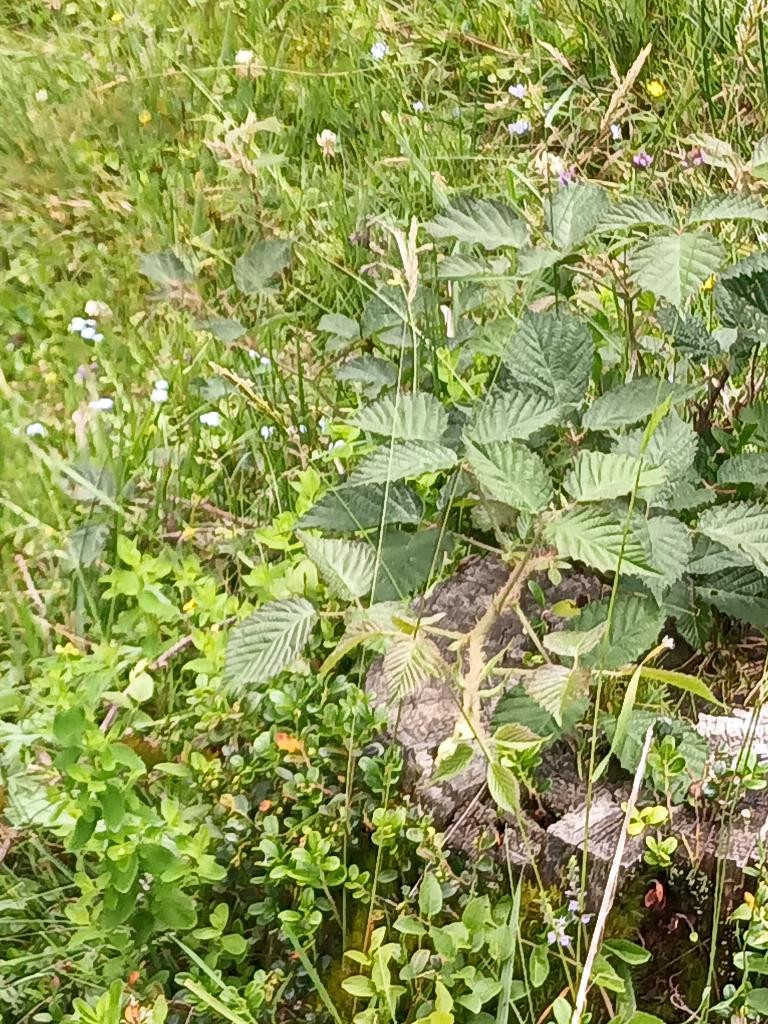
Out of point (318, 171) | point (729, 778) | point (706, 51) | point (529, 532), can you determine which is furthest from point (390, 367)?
point (706, 51)

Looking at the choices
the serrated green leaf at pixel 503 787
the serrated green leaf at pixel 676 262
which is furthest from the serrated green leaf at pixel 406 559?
the serrated green leaf at pixel 676 262

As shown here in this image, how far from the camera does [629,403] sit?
1606 millimetres

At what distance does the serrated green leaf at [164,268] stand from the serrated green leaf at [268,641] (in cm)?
98

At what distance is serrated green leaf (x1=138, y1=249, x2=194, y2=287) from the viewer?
2279 mm

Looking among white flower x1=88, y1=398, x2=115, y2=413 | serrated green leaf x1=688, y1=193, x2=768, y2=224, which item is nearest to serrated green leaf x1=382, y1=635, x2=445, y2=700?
serrated green leaf x1=688, y1=193, x2=768, y2=224

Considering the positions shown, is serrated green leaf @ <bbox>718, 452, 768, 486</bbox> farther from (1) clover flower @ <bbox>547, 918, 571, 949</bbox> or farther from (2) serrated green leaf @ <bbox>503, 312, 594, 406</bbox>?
(1) clover flower @ <bbox>547, 918, 571, 949</bbox>

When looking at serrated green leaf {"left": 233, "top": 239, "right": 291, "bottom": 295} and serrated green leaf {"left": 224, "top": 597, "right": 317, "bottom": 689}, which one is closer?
serrated green leaf {"left": 224, "top": 597, "right": 317, "bottom": 689}

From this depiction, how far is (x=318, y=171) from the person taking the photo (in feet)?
10.4

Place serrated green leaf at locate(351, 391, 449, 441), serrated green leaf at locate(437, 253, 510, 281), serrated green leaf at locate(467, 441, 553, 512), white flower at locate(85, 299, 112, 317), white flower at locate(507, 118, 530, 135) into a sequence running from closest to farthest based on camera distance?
serrated green leaf at locate(467, 441, 553, 512), serrated green leaf at locate(351, 391, 449, 441), serrated green leaf at locate(437, 253, 510, 281), white flower at locate(85, 299, 112, 317), white flower at locate(507, 118, 530, 135)

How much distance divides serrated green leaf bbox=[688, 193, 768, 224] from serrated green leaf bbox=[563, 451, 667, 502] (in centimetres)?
40

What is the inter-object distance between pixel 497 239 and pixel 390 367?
345 millimetres

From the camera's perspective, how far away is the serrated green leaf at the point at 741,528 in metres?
1.49

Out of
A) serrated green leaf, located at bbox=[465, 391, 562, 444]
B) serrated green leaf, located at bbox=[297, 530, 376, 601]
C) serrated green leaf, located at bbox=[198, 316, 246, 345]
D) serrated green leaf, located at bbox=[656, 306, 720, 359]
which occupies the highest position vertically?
serrated green leaf, located at bbox=[656, 306, 720, 359]

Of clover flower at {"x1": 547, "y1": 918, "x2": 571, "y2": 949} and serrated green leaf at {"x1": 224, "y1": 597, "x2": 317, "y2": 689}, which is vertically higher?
serrated green leaf at {"x1": 224, "y1": 597, "x2": 317, "y2": 689}
